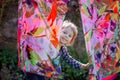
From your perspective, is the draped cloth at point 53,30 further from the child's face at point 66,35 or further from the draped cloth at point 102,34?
the child's face at point 66,35

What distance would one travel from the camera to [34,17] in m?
4.55

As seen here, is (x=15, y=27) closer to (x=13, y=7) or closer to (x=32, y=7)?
(x=13, y=7)

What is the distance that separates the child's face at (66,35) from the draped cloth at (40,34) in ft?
0.70

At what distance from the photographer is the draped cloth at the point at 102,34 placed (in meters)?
4.41

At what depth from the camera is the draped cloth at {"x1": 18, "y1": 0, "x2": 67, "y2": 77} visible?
4445 mm

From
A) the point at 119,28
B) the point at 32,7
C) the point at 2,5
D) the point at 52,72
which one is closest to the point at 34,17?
the point at 32,7

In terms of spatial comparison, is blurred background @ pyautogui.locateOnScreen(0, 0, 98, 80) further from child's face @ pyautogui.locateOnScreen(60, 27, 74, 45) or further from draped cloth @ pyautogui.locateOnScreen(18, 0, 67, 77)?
draped cloth @ pyautogui.locateOnScreen(18, 0, 67, 77)

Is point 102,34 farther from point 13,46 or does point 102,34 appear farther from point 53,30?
point 13,46

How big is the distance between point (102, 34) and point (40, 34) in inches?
23.6

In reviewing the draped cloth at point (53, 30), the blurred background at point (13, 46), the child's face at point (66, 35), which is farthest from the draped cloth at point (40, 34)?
the blurred background at point (13, 46)

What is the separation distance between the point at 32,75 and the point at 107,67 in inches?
→ 30.0

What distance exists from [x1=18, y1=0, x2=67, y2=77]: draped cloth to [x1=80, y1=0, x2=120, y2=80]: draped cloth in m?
0.25

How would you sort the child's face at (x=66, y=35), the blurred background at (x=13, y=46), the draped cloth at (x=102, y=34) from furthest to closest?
the blurred background at (x=13, y=46) < the child's face at (x=66, y=35) < the draped cloth at (x=102, y=34)

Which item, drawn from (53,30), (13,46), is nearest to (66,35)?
(53,30)
